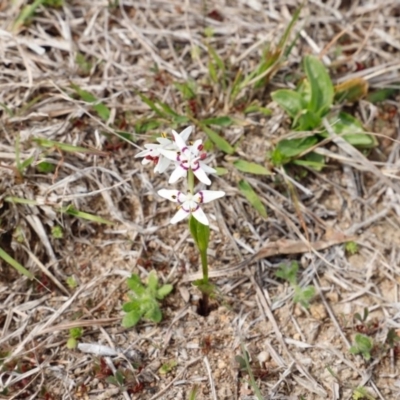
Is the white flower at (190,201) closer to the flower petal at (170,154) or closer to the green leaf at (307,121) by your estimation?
the flower petal at (170,154)

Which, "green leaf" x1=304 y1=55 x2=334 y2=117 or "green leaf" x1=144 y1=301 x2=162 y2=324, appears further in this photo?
"green leaf" x1=304 y1=55 x2=334 y2=117

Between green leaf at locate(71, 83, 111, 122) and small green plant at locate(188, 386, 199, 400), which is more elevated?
green leaf at locate(71, 83, 111, 122)

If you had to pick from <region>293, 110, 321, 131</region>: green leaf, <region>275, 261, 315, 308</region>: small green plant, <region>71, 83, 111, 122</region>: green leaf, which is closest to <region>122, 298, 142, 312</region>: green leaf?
<region>275, 261, 315, 308</region>: small green plant

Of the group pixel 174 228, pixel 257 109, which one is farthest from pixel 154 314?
pixel 257 109

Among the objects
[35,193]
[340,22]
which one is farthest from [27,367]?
[340,22]

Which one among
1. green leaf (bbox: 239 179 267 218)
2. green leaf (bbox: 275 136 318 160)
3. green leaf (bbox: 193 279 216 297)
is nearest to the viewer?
green leaf (bbox: 193 279 216 297)

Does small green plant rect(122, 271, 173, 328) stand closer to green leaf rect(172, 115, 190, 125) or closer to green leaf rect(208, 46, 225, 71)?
green leaf rect(172, 115, 190, 125)
